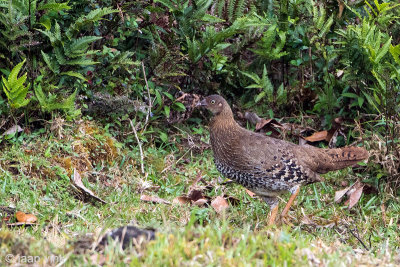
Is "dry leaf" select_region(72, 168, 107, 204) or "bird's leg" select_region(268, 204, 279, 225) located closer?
"bird's leg" select_region(268, 204, 279, 225)

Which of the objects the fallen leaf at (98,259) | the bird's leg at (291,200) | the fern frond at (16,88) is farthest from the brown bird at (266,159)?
the fallen leaf at (98,259)

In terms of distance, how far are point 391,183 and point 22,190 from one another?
405cm

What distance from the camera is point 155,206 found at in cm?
654

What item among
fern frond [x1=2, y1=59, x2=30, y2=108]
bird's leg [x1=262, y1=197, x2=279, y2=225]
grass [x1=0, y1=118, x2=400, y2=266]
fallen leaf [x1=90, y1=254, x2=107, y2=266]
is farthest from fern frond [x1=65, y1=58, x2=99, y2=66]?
fallen leaf [x1=90, y1=254, x2=107, y2=266]

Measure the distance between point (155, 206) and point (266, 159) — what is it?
1291 mm

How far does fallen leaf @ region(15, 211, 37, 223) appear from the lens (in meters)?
5.75

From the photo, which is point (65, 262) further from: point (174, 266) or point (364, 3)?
point (364, 3)

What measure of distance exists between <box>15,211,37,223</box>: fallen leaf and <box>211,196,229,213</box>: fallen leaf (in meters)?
1.91

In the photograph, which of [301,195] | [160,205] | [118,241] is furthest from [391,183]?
[118,241]

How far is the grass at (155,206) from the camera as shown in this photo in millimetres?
4020

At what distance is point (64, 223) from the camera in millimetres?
5820

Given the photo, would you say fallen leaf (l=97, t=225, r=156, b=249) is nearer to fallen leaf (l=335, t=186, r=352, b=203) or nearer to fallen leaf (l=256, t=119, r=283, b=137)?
fallen leaf (l=335, t=186, r=352, b=203)

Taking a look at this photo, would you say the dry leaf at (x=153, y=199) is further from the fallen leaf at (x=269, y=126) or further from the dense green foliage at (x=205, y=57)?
the fallen leaf at (x=269, y=126)

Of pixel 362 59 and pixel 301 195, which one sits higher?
pixel 362 59
